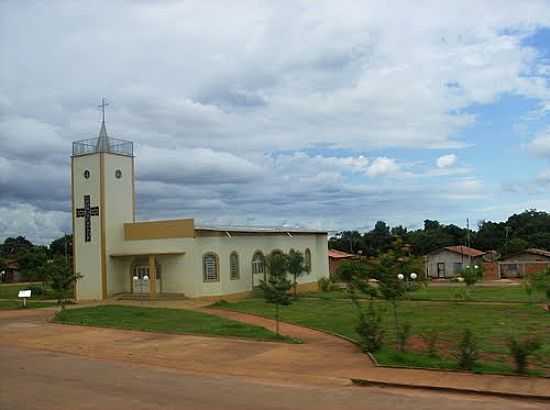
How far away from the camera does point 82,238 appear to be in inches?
1490

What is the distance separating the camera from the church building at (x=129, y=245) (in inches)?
1416

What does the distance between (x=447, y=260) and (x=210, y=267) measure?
30934 millimetres

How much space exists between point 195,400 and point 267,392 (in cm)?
147

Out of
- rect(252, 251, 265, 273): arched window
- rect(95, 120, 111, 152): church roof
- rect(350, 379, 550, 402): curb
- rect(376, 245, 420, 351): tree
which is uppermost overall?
rect(95, 120, 111, 152): church roof

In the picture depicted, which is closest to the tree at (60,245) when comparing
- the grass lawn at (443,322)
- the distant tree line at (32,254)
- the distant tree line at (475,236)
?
the distant tree line at (32,254)

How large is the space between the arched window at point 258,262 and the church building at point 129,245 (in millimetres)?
A: 926

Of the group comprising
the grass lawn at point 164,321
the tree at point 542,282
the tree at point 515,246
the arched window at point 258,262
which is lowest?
the grass lawn at point 164,321

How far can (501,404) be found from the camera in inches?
437

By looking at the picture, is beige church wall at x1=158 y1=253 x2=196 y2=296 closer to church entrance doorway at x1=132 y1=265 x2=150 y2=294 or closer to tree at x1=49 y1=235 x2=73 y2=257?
church entrance doorway at x1=132 y1=265 x2=150 y2=294

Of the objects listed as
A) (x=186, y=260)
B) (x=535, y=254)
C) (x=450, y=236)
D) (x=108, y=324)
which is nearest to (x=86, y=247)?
(x=186, y=260)

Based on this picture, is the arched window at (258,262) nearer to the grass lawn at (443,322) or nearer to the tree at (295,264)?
the tree at (295,264)

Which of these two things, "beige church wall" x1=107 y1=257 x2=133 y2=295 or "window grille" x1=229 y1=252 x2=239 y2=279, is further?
"window grille" x1=229 y1=252 x2=239 y2=279

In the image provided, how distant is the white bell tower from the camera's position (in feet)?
→ 121

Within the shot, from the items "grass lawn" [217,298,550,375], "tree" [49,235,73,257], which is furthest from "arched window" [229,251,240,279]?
"tree" [49,235,73,257]
